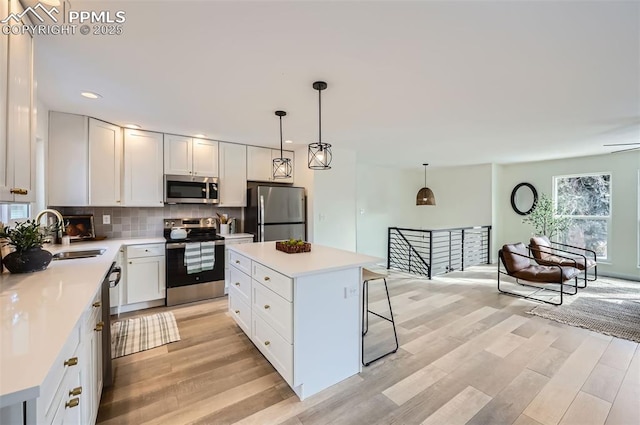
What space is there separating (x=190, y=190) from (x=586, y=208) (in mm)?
7375

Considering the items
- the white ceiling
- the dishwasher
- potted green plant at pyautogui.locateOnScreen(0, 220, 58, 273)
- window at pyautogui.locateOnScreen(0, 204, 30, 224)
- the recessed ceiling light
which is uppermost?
the recessed ceiling light

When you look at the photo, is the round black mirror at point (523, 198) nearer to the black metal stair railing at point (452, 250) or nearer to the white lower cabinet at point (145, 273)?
the black metal stair railing at point (452, 250)

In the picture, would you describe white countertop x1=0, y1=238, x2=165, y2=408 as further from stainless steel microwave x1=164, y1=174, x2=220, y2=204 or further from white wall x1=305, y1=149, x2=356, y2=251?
white wall x1=305, y1=149, x2=356, y2=251

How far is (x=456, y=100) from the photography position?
8.66 ft

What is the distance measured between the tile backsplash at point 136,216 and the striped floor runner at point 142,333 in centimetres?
127

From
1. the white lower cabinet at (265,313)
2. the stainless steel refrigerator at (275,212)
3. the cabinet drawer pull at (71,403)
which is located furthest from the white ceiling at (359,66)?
the cabinet drawer pull at (71,403)

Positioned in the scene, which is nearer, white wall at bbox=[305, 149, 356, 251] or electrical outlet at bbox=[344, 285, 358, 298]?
electrical outlet at bbox=[344, 285, 358, 298]

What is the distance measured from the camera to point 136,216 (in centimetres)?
397

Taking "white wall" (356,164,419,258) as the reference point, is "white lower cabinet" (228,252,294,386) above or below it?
below

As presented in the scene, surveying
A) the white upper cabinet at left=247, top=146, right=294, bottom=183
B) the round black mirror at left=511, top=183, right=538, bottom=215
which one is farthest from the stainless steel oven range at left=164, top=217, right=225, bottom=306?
the round black mirror at left=511, top=183, right=538, bottom=215

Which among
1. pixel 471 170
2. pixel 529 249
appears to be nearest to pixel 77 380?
pixel 529 249

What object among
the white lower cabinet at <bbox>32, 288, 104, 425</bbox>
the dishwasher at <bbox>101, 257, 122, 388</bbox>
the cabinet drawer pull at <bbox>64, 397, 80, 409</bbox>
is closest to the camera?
the white lower cabinet at <bbox>32, 288, 104, 425</bbox>

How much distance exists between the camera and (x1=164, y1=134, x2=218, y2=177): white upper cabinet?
3.91 m

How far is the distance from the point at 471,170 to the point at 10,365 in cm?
758
